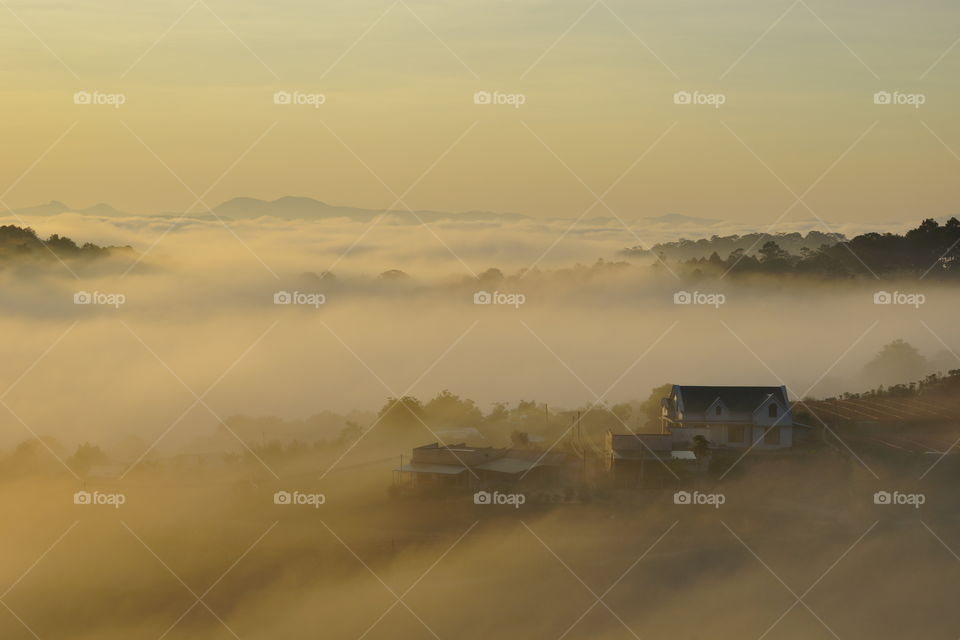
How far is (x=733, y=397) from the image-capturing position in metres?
80.8

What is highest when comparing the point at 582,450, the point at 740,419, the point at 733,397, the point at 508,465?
the point at 733,397

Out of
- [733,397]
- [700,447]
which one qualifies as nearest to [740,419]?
[733,397]

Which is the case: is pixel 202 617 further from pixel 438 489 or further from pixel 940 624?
pixel 940 624

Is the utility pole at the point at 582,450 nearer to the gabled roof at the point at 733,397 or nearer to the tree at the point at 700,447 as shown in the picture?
the tree at the point at 700,447

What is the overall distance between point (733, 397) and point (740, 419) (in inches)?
57.5

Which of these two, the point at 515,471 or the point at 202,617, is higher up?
the point at 515,471

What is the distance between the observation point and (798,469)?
77.1 m

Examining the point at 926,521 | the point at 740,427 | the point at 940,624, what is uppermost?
the point at 740,427

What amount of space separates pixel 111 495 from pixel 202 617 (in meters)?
13.5

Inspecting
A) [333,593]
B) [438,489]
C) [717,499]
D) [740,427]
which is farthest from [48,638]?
[740,427]

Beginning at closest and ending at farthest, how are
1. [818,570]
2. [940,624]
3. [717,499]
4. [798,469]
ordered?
[940,624] → [818,570] → [717,499] → [798,469]

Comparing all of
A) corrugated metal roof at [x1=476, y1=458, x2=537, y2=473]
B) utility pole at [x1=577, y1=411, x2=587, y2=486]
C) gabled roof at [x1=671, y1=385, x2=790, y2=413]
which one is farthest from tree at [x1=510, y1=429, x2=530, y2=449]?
gabled roof at [x1=671, y1=385, x2=790, y2=413]

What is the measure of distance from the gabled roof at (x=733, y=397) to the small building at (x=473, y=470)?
8995mm

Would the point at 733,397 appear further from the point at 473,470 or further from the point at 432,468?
the point at 432,468
